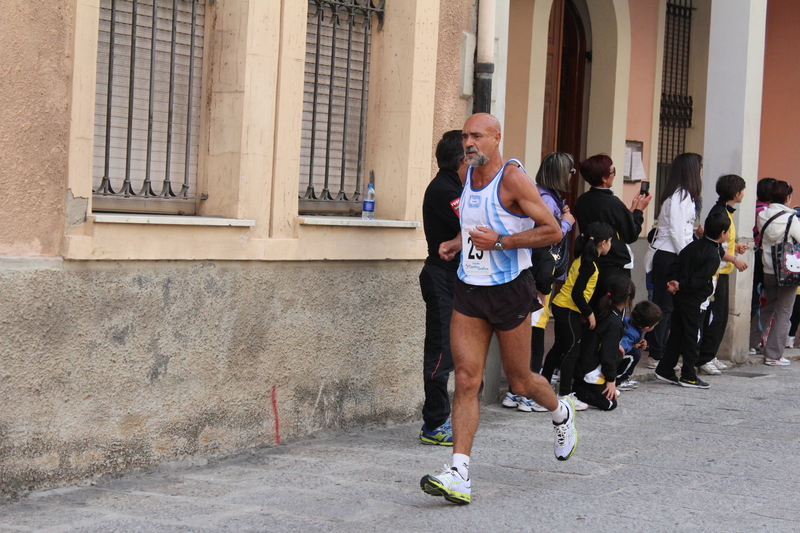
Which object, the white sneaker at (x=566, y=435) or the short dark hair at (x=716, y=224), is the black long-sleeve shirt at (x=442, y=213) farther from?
the short dark hair at (x=716, y=224)

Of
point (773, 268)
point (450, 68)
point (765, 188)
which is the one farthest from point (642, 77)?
point (450, 68)

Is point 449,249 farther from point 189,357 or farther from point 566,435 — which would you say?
point 189,357

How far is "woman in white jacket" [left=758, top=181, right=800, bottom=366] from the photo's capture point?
10359 mm

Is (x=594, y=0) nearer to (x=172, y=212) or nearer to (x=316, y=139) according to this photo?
(x=316, y=139)

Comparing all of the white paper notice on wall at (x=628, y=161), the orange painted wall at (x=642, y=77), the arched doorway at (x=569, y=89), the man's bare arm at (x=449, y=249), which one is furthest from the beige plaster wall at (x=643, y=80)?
the man's bare arm at (x=449, y=249)

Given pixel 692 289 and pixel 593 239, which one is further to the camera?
pixel 692 289

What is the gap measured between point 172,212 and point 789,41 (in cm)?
1174

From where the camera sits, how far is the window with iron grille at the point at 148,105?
5832 mm

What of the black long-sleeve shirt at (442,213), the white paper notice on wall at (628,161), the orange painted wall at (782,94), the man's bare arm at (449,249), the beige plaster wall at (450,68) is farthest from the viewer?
the orange painted wall at (782,94)

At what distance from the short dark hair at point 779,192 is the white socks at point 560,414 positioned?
18.5 feet

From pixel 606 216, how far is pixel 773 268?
317cm

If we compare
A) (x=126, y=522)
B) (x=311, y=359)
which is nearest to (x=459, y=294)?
(x=311, y=359)

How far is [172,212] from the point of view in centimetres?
622

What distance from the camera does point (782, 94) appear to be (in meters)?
15.4
